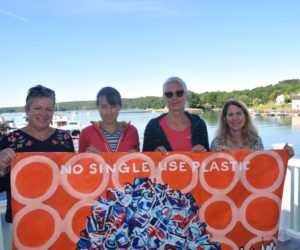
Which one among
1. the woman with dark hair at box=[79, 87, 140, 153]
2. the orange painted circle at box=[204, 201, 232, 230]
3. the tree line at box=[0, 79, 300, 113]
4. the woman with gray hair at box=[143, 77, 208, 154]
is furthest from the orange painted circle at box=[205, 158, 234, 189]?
the tree line at box=[0, 79, 300, 113]

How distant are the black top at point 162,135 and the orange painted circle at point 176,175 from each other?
0.86ft

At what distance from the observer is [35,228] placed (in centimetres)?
206

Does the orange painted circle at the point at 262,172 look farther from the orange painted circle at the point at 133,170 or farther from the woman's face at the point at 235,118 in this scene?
the orange painted circle at the point at 133,170

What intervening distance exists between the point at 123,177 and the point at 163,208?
0.46m

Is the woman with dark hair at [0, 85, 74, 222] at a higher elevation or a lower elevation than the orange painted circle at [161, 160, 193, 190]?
higher

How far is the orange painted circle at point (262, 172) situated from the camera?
91.1 inches

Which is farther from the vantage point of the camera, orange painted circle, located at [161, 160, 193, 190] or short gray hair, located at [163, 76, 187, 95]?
short gray hair, located at [163, 76, 187, 95]

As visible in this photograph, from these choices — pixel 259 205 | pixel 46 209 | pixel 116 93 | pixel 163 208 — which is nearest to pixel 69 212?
pixel 46 209

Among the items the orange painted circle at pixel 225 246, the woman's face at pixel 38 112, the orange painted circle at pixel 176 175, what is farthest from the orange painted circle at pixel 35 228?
the orange painted circle at pixel 225 246

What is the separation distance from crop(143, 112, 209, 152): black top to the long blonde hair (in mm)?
267

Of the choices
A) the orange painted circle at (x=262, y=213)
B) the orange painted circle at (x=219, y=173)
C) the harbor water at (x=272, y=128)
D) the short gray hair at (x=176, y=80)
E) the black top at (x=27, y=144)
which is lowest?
the harbor water at (x=272, y=128)

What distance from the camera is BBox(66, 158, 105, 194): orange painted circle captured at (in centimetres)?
214

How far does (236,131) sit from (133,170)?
128 cm

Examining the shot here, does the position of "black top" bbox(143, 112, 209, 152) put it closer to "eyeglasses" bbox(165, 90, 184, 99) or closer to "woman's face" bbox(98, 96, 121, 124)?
"eyeglasses" bbox(165, 90, 184, 99)
